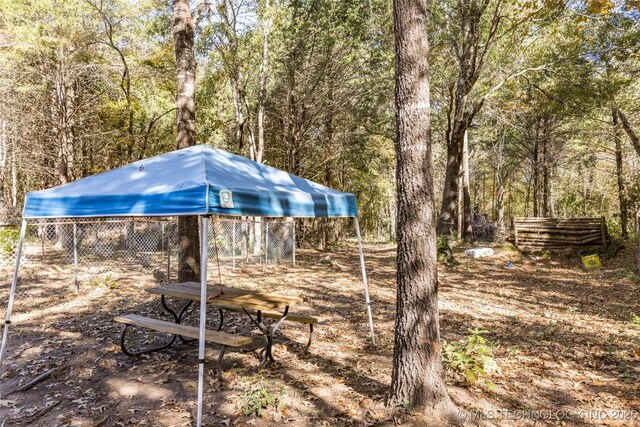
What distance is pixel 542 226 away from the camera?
1527 centimetres

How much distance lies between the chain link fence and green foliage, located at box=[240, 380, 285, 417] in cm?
703

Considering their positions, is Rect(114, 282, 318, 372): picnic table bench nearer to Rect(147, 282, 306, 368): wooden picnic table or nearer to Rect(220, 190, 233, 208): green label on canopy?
Rect(147, 282, 306, 368): wooden picnic table

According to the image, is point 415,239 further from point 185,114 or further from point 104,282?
point 104,282

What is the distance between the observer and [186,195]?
3.76 metres

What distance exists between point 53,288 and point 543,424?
33.9 ft

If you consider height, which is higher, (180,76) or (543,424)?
(180,76)

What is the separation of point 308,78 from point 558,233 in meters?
11.7

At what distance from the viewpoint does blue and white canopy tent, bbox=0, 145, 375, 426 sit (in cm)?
373

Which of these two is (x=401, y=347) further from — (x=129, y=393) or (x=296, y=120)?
(x=296, y=120)

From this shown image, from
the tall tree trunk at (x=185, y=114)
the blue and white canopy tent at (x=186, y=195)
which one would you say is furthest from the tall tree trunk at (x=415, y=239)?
the tall tree trunk at (x=185, y=114)

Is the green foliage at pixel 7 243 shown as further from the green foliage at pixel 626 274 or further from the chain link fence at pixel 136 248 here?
the green foliage at pixel 626 274

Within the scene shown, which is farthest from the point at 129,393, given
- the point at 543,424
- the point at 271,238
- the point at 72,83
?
the point at 72,83

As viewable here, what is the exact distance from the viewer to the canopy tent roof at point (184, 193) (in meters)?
3.79

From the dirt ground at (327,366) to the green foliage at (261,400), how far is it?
0.02 m
